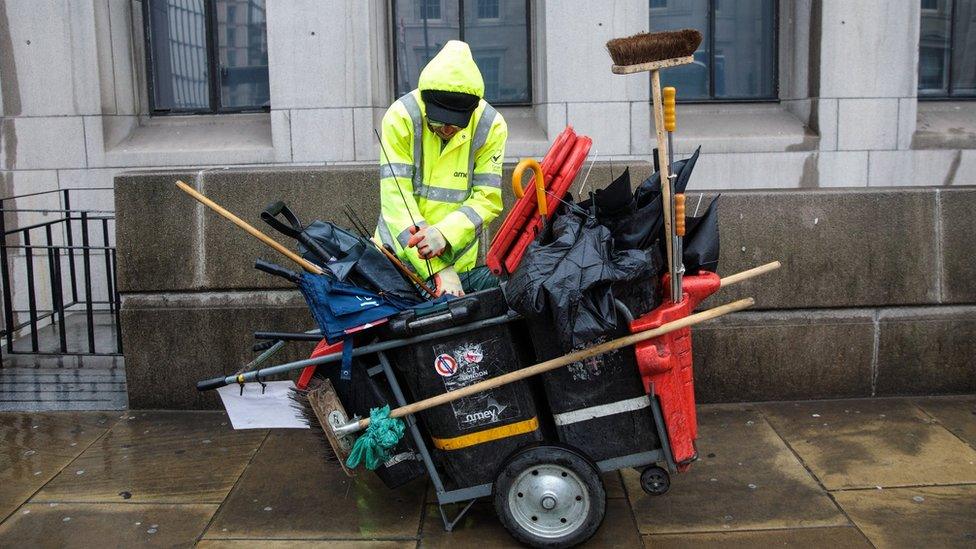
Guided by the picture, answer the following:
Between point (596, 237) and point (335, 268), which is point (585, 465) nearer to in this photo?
point (596, 237)

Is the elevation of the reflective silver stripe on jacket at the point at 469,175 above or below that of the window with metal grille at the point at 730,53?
below

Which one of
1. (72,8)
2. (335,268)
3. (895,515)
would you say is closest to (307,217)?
(335,268)

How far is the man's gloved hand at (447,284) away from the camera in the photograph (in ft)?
14.7

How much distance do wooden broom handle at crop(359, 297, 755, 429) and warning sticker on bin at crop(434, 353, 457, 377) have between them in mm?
93

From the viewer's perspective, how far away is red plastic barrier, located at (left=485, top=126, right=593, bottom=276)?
4340 millimetres

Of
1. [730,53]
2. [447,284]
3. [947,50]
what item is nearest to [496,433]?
[447,284]

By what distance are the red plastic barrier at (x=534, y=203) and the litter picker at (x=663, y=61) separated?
1.46ft

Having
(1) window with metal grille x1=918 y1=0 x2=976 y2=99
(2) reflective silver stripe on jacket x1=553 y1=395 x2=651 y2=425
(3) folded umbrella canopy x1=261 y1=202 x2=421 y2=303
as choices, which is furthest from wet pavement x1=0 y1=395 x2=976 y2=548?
(1) window with metal grille x1=918 y1=0 x2=976 y2=99

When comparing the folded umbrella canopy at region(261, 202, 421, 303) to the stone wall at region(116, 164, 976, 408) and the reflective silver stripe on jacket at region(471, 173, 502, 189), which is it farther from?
the stone wall at region(116, 164, 976, 408)

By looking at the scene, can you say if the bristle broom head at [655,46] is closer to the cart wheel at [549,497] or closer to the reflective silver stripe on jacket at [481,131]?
the reflective silver stripe on jacket at [481,131]

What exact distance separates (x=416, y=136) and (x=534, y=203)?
2.22 feet

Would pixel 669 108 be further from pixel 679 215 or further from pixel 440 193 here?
pixel 440 193

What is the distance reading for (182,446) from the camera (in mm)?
5711

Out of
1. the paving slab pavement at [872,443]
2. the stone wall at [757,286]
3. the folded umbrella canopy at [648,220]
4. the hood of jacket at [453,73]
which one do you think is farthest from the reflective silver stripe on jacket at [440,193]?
the paving slab pavement at [872,443]
